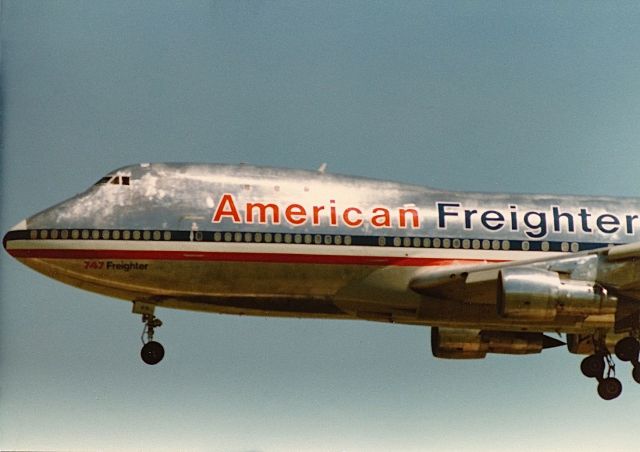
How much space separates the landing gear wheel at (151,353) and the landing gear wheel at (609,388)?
10.4 meters

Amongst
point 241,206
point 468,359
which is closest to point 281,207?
point 241,206

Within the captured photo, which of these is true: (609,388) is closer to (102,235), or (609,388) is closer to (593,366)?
(593,366)

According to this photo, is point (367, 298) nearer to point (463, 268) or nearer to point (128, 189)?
point (463, 268)

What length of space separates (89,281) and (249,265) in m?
3.57

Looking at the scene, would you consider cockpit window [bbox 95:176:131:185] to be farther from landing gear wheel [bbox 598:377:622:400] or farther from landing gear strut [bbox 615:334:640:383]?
landing gear wheel [bbox 598:377:622:400]

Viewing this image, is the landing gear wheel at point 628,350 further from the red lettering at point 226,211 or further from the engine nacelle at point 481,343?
the red lettering at point 226,211

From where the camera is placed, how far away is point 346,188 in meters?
36.6

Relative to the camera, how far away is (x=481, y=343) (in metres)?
39.5

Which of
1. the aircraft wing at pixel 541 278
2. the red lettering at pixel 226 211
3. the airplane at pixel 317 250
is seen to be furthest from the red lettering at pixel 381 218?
the red lettering at pixel 226 211

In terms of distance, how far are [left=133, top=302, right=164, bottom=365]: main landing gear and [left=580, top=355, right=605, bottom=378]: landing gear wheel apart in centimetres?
1032

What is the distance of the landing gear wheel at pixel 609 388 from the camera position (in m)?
38.2

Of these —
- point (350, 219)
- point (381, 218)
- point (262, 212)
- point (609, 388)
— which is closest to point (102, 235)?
point (262, 212)

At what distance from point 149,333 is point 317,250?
14.1ft

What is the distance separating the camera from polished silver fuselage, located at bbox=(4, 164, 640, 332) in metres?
35.4
